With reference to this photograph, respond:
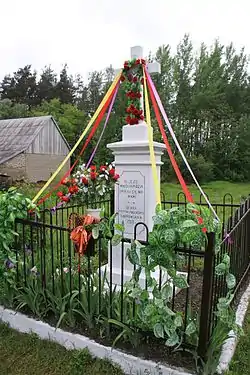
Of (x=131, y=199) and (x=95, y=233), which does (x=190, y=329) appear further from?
(x=131, y=199)

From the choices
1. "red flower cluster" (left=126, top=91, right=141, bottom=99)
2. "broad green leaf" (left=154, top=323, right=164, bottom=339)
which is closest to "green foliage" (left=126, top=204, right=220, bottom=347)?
"broad green leaf" (left=154, top=323, right=164, bottom=339)

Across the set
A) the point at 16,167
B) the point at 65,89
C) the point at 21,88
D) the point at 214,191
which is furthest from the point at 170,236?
the point at 21,88

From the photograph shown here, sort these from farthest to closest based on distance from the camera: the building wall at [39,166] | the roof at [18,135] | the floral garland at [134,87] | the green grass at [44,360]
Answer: the building wall at [39,166] → the roof at [18,135] → the floral garland at [134,87] → the green grass at [44,360]

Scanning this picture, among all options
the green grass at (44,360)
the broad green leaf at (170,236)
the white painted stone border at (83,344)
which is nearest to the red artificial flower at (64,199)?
the white painted stone border at (83,344)

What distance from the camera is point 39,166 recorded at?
697 inches

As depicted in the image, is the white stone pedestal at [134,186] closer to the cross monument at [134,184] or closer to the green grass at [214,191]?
the cross monument at [134,184]

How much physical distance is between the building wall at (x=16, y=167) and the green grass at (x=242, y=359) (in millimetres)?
15464

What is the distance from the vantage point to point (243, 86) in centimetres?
2098

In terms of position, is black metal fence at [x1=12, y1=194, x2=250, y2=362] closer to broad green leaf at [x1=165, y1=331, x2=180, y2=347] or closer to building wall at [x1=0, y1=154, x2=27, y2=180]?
broad green leaf at [x1=165, y1=331, x2=180, y2=347]

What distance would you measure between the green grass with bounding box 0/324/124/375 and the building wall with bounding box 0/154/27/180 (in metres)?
14.7

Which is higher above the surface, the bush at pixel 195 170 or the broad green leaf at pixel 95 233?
the broad green leaf at pixel 95 233

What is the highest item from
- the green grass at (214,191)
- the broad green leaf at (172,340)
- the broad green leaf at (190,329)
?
the broad green leaf at (190,329)

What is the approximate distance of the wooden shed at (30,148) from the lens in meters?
16.5

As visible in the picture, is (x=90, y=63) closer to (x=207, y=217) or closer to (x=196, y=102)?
(x=196, y=102)
